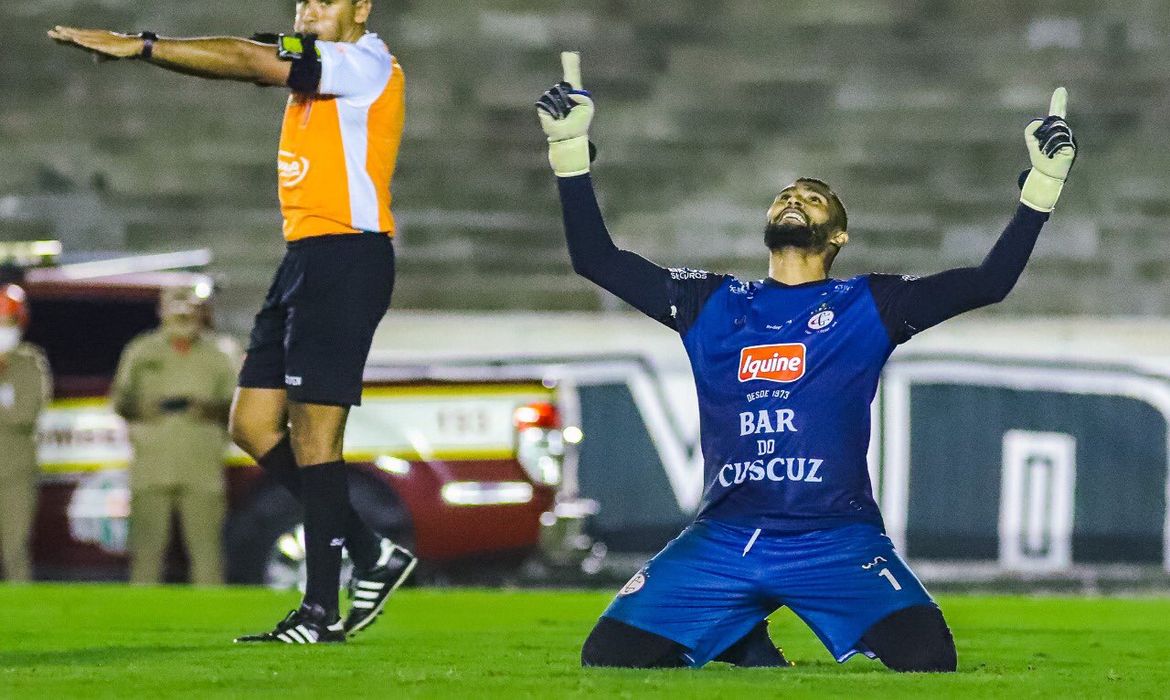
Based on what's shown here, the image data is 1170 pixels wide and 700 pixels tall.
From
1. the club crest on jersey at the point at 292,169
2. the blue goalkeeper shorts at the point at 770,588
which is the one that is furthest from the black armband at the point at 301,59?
the blue goalkeeper shorts at the point at 770,588

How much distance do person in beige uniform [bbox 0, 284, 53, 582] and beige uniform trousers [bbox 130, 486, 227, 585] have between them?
58 centimetres

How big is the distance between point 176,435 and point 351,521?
16.1 ft

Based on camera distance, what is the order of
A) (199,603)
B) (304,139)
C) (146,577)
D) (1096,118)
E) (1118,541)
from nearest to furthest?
(304,139) < (199,603) < (146,577) < (1118,541) < (1096,118)

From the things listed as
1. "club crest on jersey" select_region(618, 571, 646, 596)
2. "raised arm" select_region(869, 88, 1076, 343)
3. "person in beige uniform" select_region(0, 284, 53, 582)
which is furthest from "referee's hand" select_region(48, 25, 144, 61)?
"person in beige uniform" select_region(0, 284, 53, 582)

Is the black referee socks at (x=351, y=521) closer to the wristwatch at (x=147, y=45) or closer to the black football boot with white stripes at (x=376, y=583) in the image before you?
the black football boot with white stripes at (x=376, y=583)

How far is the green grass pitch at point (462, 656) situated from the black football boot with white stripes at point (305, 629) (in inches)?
2.4

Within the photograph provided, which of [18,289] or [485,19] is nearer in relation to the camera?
[18,289]

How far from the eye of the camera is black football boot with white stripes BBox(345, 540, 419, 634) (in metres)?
6.73

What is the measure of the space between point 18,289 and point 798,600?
728cm

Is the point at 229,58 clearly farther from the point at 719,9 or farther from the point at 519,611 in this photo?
the point at 719,9

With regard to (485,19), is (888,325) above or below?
below

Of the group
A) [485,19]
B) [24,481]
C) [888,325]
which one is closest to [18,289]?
[24,481]

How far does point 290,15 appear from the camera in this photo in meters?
15.7

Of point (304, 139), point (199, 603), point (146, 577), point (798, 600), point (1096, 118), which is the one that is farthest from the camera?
point (1096, 118)
